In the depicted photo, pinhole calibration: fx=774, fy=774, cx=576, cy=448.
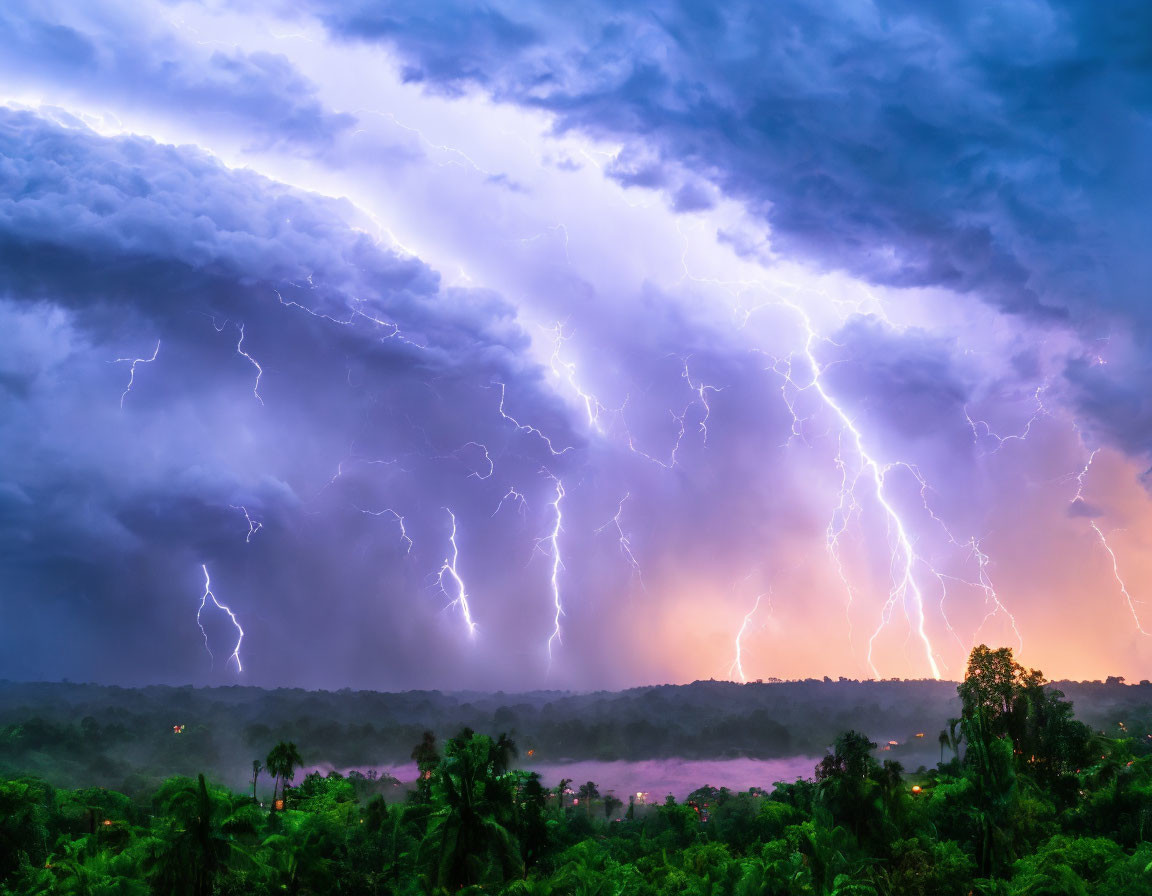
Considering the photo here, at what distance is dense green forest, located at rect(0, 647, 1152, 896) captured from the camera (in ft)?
54.9

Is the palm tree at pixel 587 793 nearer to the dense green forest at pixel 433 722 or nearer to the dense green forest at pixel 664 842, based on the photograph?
the dense green forest at pixel 433 722

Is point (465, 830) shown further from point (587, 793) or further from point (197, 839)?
point (587, 793)

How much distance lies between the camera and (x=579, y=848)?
75.2 feet

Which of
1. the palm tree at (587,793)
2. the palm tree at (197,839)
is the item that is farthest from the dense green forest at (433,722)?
the palm tree at (197,839)

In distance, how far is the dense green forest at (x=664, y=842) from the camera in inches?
658

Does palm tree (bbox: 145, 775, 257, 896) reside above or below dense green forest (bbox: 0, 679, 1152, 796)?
above

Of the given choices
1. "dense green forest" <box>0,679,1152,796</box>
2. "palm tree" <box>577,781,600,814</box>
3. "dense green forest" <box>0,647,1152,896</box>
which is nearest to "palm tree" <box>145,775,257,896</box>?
"dense green forest" <box>0,647,1152,896</box>

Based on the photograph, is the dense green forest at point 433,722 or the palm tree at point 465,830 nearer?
the palm tree at point 465,830

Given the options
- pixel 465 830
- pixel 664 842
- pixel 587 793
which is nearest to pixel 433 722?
pixel 587 793

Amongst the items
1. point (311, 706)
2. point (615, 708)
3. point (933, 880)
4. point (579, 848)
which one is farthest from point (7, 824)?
point (615, 708)

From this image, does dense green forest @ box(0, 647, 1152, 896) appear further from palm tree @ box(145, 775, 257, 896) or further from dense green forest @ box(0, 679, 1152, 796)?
dense green forest @ box(0, 679, 1152, 796)

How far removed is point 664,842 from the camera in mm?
34188

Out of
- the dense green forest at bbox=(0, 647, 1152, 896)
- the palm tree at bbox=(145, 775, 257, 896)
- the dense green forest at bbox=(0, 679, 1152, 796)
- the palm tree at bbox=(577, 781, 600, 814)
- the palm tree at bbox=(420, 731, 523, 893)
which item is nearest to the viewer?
the palm tree at bbox=(145, 775, 257, 896)

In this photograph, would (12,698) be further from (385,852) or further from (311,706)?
(385,852)
